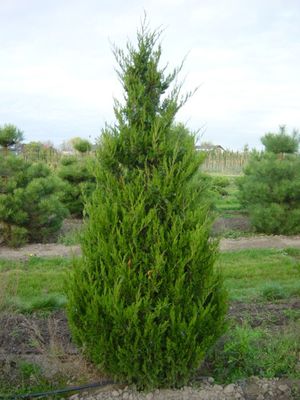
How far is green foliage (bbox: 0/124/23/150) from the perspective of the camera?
1198cm

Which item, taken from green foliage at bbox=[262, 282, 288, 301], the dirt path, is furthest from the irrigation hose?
the dirt path

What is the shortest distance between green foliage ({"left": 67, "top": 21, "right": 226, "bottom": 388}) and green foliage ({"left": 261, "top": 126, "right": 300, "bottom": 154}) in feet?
38.6

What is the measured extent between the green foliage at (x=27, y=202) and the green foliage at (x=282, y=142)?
6.88 m

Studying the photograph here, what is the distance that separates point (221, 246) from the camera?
11.4 m

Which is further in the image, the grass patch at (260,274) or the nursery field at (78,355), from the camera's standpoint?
the grass patch at (260,274)

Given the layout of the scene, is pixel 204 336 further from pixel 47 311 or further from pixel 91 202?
pixel 47 311

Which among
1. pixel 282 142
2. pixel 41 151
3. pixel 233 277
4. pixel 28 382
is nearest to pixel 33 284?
pixel 233 277

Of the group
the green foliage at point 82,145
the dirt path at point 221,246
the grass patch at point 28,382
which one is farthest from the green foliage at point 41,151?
the grass patch at point 28,382

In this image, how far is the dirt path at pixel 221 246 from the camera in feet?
33.9

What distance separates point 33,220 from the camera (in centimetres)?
1185

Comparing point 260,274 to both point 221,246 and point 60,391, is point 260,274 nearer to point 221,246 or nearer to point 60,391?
point 221,246

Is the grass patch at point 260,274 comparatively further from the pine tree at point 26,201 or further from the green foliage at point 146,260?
the pine tree at point 26,201

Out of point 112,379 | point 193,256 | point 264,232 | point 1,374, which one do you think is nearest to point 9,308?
point 1,374

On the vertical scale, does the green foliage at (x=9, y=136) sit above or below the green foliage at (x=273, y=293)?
above
